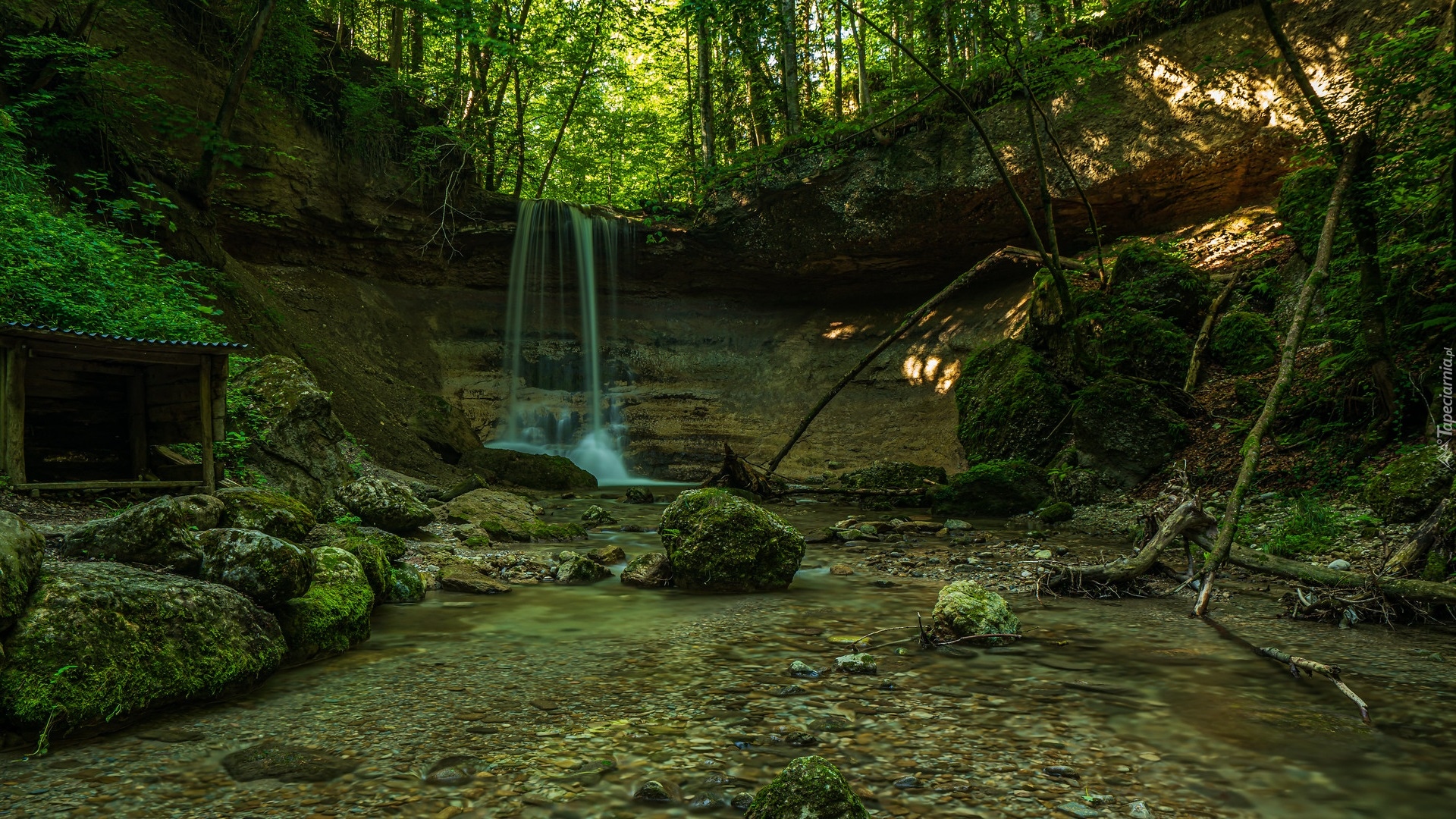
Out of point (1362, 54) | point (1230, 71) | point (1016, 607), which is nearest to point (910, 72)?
point (1230, 71)

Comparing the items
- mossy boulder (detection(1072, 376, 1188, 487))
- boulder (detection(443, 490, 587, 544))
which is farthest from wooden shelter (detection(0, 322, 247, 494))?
mossy boulder (detection(1072, 376, 1188, 487))

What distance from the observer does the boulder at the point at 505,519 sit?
9531mm

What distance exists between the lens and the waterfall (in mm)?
20766

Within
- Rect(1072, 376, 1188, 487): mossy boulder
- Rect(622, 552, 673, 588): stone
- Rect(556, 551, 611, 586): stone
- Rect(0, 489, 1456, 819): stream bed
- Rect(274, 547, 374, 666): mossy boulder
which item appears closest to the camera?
Rect(0, 489, 1456, 819): stream bed

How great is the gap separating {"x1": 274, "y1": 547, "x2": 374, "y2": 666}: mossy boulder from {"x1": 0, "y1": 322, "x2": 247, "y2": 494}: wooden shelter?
10.9ft

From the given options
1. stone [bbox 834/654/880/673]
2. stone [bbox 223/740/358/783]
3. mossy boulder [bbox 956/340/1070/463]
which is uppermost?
mossy boulder [bbox 956/340/1070/463]

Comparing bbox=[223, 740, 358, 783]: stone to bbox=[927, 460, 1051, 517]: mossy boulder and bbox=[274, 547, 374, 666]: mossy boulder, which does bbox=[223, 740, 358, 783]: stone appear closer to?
bbox=[274, 547, 374, 666]: mossy boulder

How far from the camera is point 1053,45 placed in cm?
1090

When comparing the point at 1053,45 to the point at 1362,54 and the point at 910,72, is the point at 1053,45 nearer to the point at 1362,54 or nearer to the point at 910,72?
the point at 1362,54

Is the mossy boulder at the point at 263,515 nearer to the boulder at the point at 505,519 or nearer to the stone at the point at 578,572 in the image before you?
the stone at the point at 578,572

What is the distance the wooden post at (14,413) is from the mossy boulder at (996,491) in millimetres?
11221

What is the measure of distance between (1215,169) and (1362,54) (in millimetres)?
10404

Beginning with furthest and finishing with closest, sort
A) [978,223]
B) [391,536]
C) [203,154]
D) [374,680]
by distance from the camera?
[978,223], [203,154], [391,536], [374,680]

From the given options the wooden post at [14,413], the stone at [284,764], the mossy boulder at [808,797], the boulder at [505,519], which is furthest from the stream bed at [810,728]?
the boulder at [505,519]
